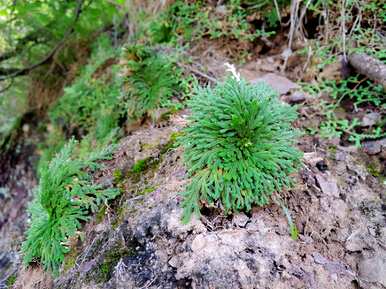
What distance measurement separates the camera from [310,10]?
3156mm

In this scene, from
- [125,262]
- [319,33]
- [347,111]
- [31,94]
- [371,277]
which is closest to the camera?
[371,277]

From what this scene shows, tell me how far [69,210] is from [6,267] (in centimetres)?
134

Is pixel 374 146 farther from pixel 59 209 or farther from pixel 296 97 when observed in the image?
pixel 59 209

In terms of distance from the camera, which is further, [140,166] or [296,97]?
[296,97]

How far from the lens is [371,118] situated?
100.0 inches

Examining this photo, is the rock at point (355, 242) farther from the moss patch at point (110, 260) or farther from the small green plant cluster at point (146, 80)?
the small green plant cluster at point (146, 80)

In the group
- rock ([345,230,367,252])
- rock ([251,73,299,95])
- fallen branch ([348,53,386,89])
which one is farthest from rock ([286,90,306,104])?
rock ([345,230,367,252])

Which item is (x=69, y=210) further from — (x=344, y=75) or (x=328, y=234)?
(x=344, y=75)

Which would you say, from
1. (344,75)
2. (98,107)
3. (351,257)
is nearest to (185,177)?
(351,257)

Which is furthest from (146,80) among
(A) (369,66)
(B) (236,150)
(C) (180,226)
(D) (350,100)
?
(A) (369,66)

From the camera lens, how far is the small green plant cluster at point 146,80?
3031 millimetres

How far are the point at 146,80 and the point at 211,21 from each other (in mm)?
948

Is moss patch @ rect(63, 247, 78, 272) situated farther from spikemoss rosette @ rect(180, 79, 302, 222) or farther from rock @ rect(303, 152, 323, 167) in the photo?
rock @ rect(303, 152, 323, 167)

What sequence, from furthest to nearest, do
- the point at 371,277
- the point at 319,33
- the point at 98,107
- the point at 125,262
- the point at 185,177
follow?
the point at 98,107 < the point at 319,33 < the point at 185,177 < the point at 125,262 < the point at 371,277
